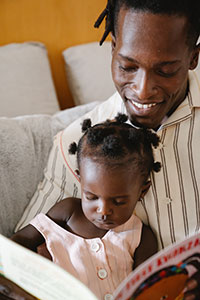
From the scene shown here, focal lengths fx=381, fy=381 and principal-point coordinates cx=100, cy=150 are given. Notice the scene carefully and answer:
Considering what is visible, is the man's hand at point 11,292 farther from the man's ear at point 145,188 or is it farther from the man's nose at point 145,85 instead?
the man's nose at point 145,85

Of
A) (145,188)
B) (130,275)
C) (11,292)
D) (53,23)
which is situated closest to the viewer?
(130,275)

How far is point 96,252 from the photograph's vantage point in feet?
3.44

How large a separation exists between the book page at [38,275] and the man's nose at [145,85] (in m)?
0.51

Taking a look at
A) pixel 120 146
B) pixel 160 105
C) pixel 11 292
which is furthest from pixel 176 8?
pixel 11 292

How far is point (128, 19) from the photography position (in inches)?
38.4

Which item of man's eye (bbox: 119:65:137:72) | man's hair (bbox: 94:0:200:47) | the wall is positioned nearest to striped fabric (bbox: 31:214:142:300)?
man's eye (bbox: 119:65:137:72)

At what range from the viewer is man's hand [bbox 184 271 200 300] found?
2.29ft

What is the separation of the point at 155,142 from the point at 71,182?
0.33 m

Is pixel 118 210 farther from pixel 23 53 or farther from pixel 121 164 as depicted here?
pixel 23 53

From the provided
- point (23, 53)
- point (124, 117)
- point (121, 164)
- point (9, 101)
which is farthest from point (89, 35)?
point (121, 164)

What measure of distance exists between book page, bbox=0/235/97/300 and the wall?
166 cm

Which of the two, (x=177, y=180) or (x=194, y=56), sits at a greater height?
(x=194, y=56)

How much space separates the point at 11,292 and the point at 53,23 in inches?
65.8

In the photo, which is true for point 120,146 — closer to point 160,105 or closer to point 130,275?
point 160,105
